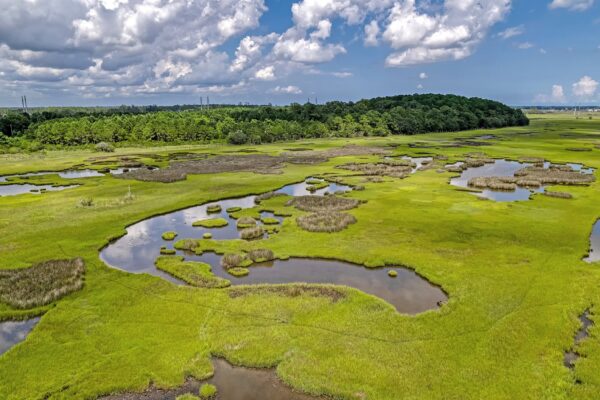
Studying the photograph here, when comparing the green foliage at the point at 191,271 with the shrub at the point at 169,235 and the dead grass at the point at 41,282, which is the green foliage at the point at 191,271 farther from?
the dead grass at the point at 41,282

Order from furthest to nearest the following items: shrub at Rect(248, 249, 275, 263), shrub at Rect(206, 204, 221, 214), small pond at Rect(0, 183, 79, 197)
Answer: small pond at Rect(0, 183, 79, 197), shrub at Rect(206, 204, 221, 214), shrub at Rect(248, 249, 275, 263)

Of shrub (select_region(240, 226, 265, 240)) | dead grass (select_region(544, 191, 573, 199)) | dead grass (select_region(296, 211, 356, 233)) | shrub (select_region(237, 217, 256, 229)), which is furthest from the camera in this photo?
dead grass (select_region(544, 191, 573, 199))

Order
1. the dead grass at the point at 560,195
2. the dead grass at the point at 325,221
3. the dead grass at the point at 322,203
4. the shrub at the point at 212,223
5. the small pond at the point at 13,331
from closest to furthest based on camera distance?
the small pond at the point at 13,331
the dead grass at the point at 325,221
the shrub at the point at 212,223
the dead grass at the point at 322,203
the dead grass at the point at 560,195

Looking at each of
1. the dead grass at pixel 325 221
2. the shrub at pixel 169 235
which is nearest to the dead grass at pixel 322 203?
the dead grass at pixel 325 221

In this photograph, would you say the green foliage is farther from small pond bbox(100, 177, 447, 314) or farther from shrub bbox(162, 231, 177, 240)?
shrub bbox(162, 231, 177, 240)

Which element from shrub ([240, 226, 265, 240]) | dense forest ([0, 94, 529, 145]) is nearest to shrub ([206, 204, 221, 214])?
shrub ([240, 226, 265, 240])

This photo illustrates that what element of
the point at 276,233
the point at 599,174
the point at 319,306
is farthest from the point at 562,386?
the point at 599,174
